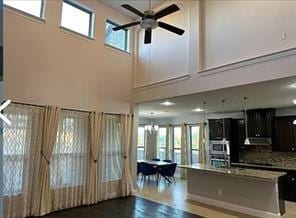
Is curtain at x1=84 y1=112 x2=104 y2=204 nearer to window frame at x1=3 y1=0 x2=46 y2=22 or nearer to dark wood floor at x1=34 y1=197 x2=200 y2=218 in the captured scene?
dark wood floor at x1=34 y1=197 x2=200 y2=218

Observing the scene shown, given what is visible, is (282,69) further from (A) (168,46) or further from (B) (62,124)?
(B) (62,124)

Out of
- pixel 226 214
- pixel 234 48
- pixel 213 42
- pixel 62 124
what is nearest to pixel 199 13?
pixel 213 42

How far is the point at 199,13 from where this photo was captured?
19.2 ft

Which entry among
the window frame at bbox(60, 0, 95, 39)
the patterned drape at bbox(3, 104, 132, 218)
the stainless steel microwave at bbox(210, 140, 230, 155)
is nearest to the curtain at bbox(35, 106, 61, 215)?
the patterned drape at bbox(3, 104, 132, 218)

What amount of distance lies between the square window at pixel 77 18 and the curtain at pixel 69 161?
2.24m

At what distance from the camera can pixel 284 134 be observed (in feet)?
23.7

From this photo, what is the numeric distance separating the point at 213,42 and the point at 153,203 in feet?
13.7

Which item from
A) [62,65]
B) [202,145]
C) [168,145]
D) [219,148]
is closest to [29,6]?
[62,65]

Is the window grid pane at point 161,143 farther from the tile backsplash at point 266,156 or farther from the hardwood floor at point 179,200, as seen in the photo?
the tile backsplash at point 266,156

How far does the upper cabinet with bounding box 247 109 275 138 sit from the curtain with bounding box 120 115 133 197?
13.1 ft

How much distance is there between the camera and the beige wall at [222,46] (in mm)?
4465

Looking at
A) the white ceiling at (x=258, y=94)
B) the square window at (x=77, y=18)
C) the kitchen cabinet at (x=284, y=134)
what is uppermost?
the square window at (x=77, y=18)

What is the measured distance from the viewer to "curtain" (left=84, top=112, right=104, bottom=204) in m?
6.02

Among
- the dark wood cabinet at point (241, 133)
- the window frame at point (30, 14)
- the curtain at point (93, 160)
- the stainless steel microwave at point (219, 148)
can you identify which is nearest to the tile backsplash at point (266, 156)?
the dark wood cabinet at point (241, 133)
